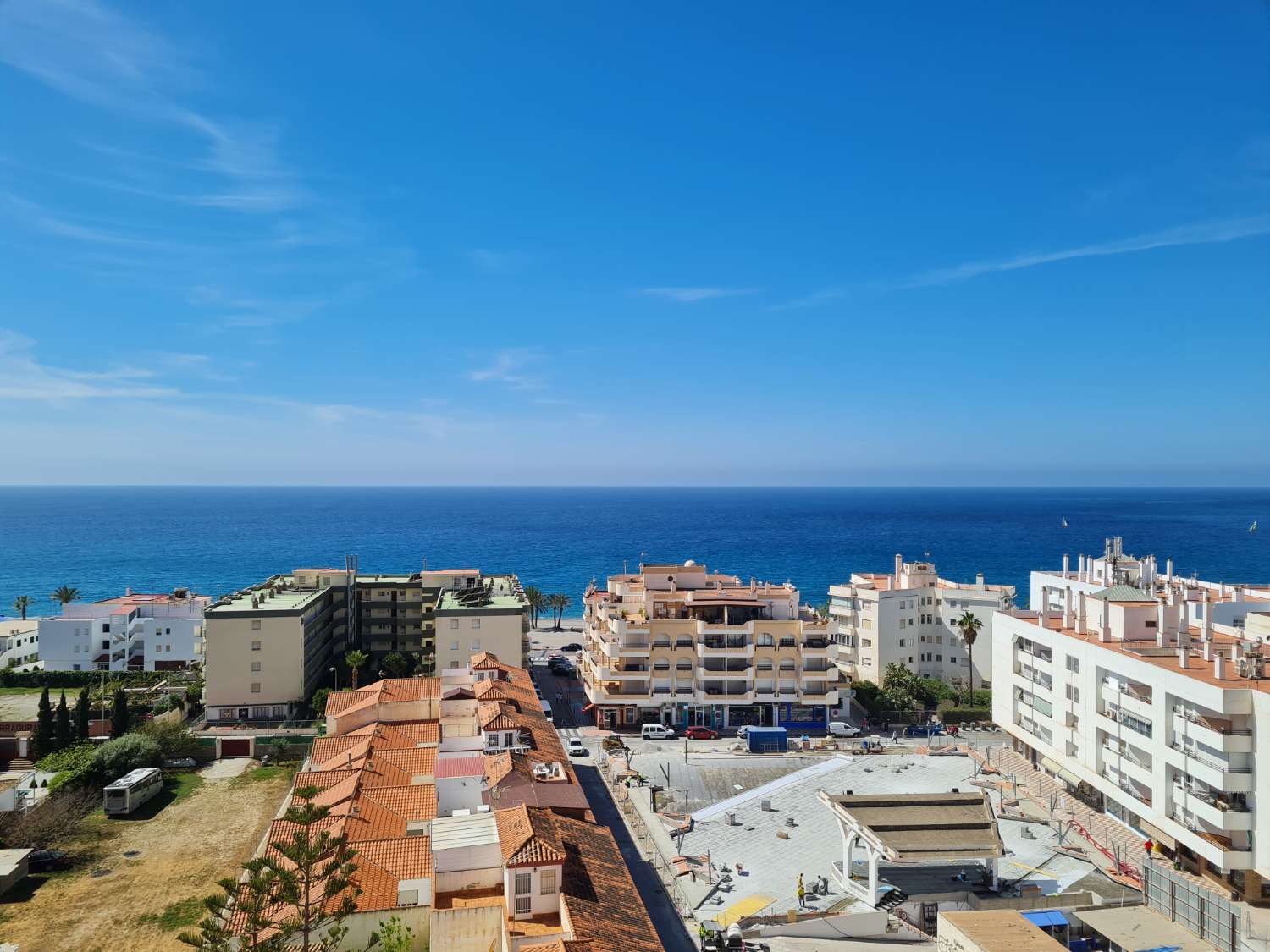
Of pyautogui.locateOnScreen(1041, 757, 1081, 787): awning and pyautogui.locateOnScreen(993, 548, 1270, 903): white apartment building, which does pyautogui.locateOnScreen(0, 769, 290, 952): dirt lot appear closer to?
pyautogui.locateOnScreen(993, 548, 1270, 903): white apartment building

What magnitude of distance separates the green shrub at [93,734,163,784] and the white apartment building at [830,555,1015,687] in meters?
50.4

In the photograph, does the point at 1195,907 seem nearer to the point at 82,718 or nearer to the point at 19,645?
the point at 82,718

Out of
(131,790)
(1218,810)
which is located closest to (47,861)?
(131,790)

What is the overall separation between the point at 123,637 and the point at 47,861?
43598mm

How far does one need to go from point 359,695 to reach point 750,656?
2522 cm

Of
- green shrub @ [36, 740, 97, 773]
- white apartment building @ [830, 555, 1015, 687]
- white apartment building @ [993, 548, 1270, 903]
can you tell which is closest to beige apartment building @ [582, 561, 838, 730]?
white apartment building @ [993, 548, 1270, 903]

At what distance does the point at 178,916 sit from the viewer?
29531 mm

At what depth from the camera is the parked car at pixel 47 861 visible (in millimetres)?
33188

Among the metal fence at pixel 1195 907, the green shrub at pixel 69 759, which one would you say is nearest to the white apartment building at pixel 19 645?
the green shrub at pixel 69 759

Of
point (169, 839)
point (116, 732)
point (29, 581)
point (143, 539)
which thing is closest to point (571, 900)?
point (169, 839)

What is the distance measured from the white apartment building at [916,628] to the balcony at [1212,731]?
115 ft

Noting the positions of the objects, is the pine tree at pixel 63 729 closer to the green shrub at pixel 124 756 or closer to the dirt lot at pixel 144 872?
the green shrub at pixel 124 756

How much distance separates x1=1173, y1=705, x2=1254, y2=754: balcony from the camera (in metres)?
31.1

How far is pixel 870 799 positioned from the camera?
31.5 m
